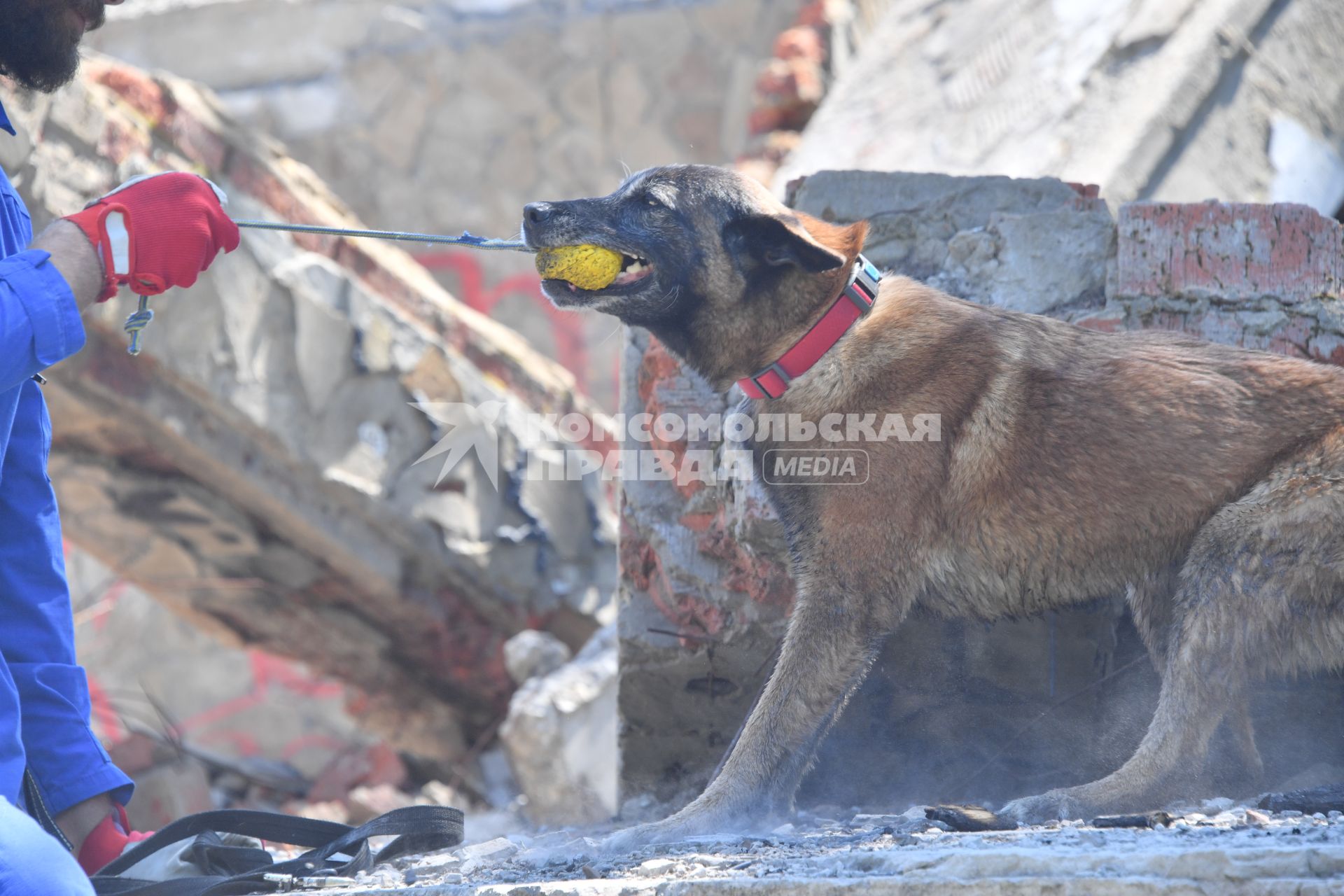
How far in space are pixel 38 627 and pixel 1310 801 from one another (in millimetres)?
2492

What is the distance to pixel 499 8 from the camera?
8.81 meters

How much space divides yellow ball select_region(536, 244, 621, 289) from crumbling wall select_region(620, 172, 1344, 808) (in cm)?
54

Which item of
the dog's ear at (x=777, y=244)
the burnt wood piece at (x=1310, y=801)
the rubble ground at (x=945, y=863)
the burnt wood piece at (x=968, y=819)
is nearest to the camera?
the rubble ground at (x=945, y=863)

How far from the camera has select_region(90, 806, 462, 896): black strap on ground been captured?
2379 millimetres

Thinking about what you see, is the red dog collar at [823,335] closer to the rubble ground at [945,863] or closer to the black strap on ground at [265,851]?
the rubble ground at [945,863]

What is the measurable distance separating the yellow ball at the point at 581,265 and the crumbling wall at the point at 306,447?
256cm

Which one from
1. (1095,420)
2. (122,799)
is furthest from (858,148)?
(122,799)

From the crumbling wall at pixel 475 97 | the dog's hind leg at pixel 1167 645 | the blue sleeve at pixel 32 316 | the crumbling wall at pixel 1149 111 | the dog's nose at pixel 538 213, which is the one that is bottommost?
the dog's hind leg at pixel 1167 645

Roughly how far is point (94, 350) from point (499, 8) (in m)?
4.72

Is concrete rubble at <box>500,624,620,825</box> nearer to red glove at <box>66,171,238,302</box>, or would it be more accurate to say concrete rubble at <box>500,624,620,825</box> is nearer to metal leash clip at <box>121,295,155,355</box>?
metal leash clip at <box>121,295,155,355</box>

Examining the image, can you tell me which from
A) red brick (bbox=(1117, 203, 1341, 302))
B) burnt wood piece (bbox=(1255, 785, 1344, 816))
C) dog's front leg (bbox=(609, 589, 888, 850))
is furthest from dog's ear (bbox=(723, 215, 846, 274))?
burnt wood piece (bbox=(1255, 785, 1344, 816))

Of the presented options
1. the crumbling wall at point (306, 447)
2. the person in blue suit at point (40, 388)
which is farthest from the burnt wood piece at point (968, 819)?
the crumbling wall at point (306, 447)

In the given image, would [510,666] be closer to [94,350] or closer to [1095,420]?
[94,350]

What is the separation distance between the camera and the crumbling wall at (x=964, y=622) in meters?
3.04
